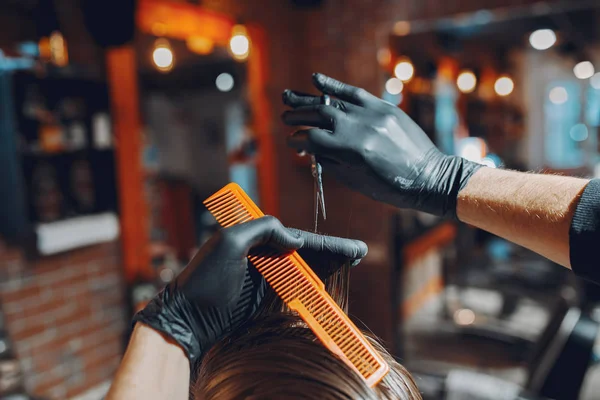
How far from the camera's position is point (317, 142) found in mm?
1024

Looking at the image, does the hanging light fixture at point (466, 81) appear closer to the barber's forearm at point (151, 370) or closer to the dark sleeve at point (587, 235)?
the dark sleeve at point (587, 235)

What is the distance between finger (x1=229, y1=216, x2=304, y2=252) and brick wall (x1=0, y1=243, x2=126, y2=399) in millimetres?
2301

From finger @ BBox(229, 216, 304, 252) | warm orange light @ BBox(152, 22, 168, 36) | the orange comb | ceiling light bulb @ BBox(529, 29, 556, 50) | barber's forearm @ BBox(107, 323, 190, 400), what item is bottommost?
barber's forearm @ BBox(107, 323, 190, 400)

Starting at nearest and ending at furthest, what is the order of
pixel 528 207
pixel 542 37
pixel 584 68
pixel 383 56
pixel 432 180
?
pixel 528 207, pixel 432 180, pixel 383 56, pixel 542 37, pixel 584 68

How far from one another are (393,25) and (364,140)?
2.79 m

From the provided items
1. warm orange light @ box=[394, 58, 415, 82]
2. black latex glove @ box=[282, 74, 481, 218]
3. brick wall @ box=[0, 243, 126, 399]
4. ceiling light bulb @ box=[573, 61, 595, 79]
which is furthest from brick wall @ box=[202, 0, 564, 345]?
ceiling light bulb @ box=[573, 61, 595, 79]

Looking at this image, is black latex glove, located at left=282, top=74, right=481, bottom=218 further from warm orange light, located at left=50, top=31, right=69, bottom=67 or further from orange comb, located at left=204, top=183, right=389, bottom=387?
warm orange light, located at left=50, top=31, right=69, bottom=67

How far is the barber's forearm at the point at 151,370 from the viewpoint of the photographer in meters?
0.70

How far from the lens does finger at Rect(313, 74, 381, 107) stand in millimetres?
1008

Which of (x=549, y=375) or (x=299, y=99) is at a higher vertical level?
(x=299, y=99)

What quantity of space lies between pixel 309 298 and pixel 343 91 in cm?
54

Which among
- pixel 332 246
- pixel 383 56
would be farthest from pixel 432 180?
pixel 383 56

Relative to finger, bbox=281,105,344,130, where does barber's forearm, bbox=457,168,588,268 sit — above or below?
below

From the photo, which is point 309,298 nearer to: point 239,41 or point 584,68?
point 239,41
